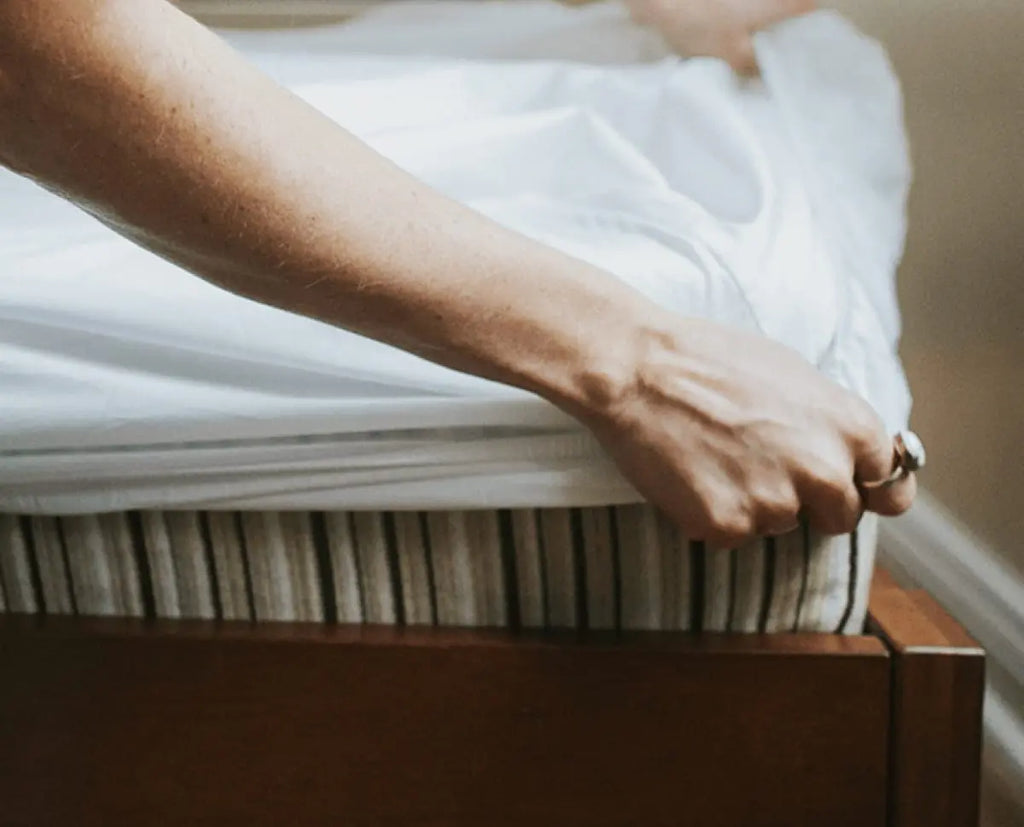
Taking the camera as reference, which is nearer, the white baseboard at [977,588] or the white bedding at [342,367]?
the white bedding at [342,367]

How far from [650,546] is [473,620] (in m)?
0.11

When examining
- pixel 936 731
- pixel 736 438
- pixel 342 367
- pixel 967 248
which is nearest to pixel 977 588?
pixel 967 248

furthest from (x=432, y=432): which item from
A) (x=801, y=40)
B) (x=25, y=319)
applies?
(x=801, y=40)

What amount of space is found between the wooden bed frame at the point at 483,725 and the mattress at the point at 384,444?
0.02 meters

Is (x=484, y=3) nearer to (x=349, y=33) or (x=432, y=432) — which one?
(x=349, y=33)

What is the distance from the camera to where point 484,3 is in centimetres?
118

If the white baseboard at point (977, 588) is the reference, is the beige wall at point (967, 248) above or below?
above

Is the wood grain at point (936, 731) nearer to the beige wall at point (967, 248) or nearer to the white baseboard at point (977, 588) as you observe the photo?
the white baseboard at point (977, 588)

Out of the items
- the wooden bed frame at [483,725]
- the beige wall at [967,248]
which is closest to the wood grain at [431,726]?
the wooden bed frame at [483,725]

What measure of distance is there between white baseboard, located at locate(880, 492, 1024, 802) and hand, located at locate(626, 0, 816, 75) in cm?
56

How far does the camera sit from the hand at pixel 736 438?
50 centimetres

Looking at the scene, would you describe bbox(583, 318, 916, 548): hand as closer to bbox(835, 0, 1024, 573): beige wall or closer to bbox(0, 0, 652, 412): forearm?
bbox(0, 0, 652, 412): forearm

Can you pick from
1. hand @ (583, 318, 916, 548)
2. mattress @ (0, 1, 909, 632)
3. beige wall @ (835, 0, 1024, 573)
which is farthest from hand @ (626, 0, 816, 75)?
hand @ (583, 318, 916, 548)

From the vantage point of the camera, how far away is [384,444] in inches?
21.2
